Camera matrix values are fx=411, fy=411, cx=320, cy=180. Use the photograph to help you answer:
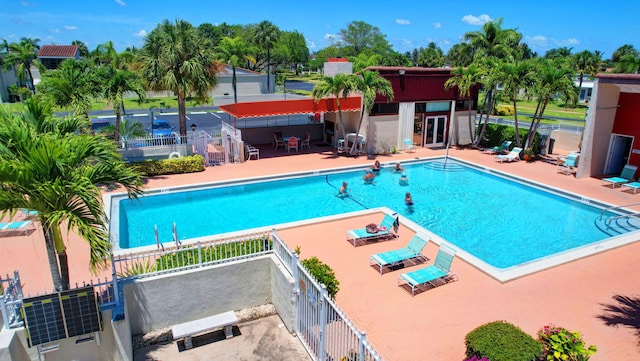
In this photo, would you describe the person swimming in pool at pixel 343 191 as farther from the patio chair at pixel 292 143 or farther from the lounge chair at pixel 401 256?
the patio chair at pixel 292 143

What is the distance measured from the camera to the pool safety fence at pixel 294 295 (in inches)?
284

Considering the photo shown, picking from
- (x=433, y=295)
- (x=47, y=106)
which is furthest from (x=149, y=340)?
(x=433, y=295)

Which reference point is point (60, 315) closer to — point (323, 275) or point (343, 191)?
point (323, 275)

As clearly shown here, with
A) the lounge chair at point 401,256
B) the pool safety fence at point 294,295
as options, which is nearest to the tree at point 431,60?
the lounge chair at point 401,256

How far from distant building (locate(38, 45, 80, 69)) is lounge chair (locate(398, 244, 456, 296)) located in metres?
82.1

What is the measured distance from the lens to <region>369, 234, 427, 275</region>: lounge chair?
11672 millimetres

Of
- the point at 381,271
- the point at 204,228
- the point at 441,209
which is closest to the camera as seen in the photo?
the point at 381,271

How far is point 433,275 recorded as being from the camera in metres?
10.9

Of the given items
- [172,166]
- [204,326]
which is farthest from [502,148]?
[204,326]

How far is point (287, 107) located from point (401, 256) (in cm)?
1471

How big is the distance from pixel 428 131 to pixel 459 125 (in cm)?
252

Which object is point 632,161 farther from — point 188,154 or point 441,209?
point 188,154

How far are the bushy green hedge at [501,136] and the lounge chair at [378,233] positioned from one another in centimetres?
1680

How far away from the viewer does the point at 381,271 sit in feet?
37.8
